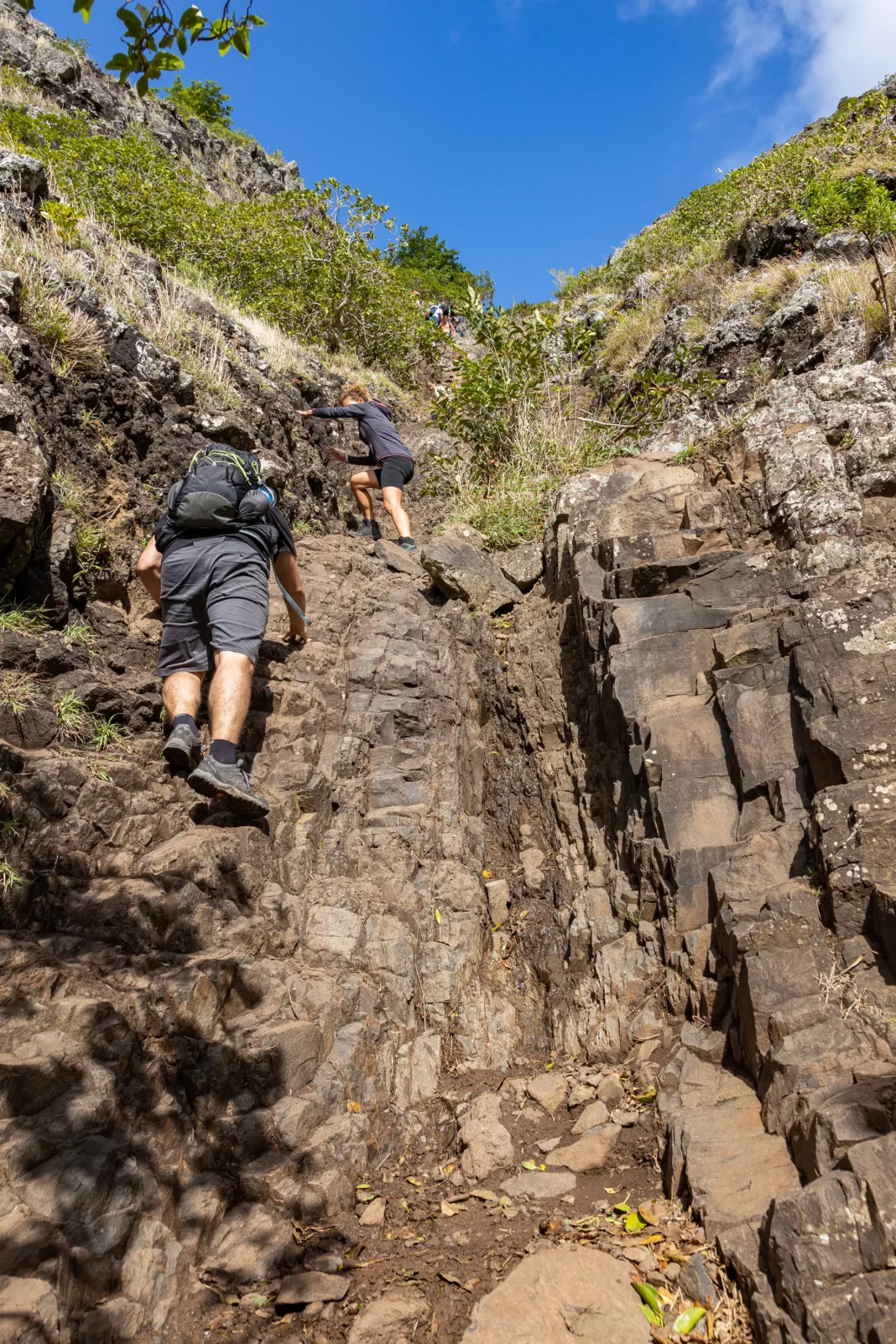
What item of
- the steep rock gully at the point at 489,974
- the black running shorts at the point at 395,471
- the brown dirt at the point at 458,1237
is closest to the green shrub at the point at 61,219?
the black running shorts at the point at 395,471

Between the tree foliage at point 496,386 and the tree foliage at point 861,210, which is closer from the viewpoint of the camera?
the tree foliage at point 861,210

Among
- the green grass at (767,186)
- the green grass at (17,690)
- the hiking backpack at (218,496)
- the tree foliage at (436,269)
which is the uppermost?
the tree foliage at (436,269)

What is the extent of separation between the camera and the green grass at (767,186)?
12328mm

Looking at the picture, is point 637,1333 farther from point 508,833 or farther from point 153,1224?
point 508,833

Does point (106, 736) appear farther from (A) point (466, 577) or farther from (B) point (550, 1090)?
(A) point (466, 577)

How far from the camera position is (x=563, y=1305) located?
2.21 metres

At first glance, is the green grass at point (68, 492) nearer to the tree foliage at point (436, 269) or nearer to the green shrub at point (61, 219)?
the green shrub at point (61, 219)

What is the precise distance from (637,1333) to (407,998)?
1.66 m

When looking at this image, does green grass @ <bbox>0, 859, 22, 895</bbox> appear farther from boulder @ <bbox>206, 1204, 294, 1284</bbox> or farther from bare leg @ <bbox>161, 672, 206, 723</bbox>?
boulder @ <bbox>206, 1204, 294, 1284</bbox>

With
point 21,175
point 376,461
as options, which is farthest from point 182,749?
point 21,175

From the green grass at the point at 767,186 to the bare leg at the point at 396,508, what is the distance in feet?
25.0

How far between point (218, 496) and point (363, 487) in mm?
3984

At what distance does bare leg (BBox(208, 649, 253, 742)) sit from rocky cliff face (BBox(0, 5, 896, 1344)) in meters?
0.36

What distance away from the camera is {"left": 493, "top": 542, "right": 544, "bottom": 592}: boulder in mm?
7043
